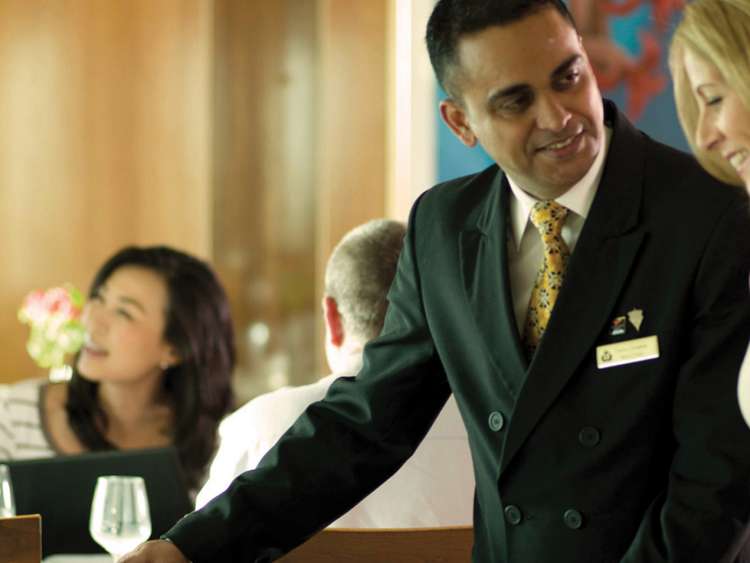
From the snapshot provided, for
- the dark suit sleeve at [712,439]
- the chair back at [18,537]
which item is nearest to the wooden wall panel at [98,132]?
the chair back at [18,537]

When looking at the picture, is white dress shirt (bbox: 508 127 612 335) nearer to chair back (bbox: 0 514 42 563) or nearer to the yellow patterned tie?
the yellow patterned tie

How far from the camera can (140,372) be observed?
4.00 m

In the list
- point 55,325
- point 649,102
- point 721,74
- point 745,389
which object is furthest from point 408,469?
point 649,102

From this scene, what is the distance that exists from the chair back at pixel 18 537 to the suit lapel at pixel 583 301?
2.16ft

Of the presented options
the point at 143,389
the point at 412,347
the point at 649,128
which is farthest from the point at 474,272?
the point at 649,128

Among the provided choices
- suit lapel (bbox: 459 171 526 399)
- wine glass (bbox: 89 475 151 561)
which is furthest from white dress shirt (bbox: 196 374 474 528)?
suit lapel (bbox: 459 171 526 399)

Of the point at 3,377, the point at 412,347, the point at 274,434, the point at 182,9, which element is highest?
the point at 182,9

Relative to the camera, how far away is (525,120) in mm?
1978

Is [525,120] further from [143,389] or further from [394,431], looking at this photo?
[143,389]

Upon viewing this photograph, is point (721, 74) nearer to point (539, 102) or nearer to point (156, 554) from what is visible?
point (539, 102)

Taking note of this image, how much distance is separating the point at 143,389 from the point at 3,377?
197 centimetres

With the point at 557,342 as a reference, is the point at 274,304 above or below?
below

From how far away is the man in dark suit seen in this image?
176cm

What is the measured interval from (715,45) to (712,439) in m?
0.50
